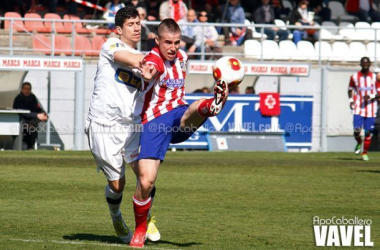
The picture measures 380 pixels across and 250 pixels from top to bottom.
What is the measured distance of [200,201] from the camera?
40.0ft

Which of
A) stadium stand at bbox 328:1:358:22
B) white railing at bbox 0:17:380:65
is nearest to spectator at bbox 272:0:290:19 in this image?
white railing at bbox 0:17:380:65

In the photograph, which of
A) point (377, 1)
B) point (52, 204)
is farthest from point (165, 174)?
point (377, 1)

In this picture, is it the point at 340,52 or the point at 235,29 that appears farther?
the point at 340,52

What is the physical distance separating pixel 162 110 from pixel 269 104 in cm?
1607

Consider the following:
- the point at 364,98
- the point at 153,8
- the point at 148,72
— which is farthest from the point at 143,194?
the point at 153,8

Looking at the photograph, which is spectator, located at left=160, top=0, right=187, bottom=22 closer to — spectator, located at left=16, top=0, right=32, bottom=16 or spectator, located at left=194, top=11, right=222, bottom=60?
spectator, located at left=194, top=11, right=222, bottom=60

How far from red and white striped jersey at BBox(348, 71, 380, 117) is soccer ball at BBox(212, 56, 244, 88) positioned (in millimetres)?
12822

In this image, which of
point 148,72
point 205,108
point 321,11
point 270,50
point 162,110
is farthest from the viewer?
point 321,11

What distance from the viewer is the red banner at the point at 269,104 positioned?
79.0 feet

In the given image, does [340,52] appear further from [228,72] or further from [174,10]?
[228,72]

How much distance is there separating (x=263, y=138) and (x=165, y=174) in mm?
8433

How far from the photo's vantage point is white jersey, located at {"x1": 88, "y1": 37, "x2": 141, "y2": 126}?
27.1ft

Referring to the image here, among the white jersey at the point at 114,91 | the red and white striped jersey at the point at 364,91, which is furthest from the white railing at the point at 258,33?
the white jersey at the point at 114,91

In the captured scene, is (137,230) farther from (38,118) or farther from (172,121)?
(38,118)
